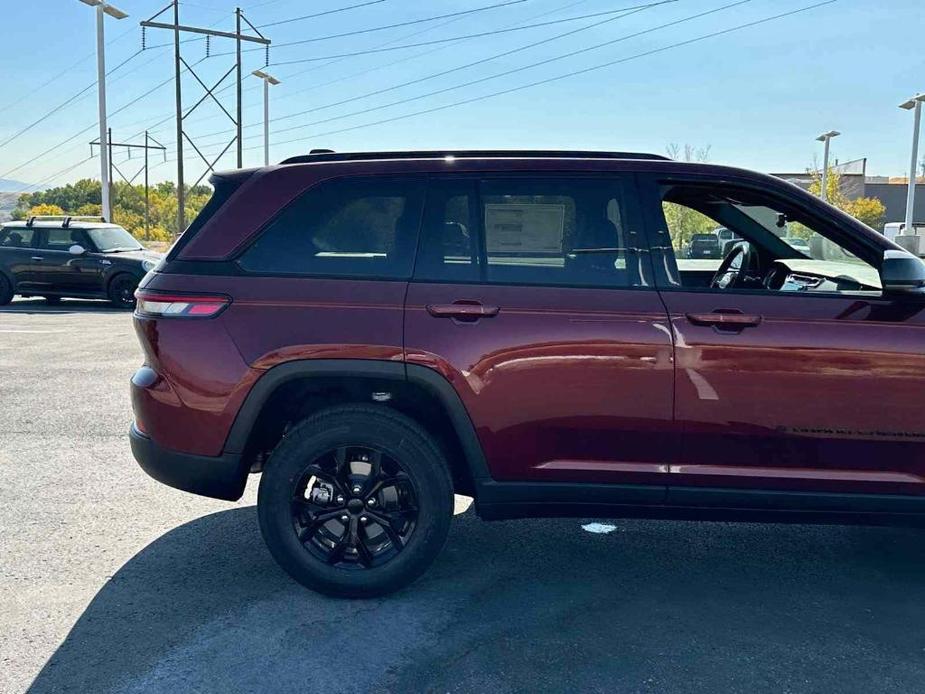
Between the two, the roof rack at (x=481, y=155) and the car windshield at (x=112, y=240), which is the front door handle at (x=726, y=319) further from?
the car windshield at (x=112, y=240)

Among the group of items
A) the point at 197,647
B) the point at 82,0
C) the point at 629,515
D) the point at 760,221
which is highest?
the point at 82,0

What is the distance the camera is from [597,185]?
356cm

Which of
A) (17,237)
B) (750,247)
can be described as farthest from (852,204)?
(750,247)

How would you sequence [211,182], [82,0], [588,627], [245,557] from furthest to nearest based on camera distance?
[82,0]
[245,557]
[211,182]
[588,627]

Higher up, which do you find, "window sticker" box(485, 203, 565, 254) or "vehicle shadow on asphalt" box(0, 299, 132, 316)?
"window sticker" box(485, 203, 565, 254)

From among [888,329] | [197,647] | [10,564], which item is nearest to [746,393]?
[888,329]

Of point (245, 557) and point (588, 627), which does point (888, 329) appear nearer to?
point (588, 627)

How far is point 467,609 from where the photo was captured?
11.5 ft

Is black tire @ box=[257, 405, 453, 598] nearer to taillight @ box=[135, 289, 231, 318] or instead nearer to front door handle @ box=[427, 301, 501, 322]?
front door handle @ box=[427, 301, 501, 322]

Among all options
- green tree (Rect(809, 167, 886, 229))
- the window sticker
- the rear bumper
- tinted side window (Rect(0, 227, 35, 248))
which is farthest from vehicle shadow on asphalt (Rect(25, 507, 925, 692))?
green tree (Rect(809, 167, 886, 229))

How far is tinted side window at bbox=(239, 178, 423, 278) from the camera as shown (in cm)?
354

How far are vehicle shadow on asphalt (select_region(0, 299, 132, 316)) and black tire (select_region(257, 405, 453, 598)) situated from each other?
12641mm

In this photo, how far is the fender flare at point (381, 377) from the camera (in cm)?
342

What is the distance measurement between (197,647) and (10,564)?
1.36 metres
